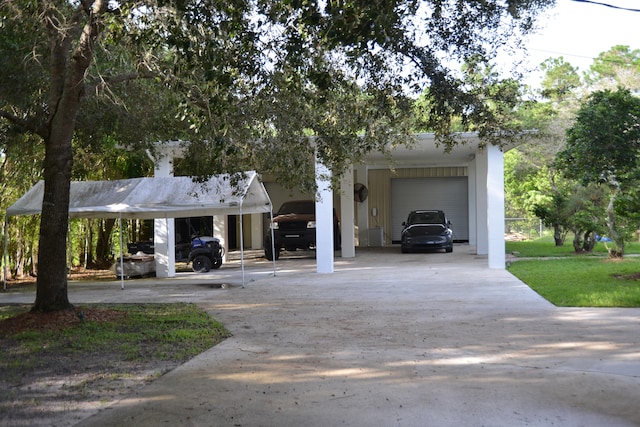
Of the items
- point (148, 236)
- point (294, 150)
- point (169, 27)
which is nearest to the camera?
point (169, 27)

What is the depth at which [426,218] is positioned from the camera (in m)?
24.0

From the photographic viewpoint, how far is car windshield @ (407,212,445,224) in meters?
23.8

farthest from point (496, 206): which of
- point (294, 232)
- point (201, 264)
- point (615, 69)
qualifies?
point (615, 69)

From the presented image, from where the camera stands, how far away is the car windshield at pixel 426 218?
23.8 m

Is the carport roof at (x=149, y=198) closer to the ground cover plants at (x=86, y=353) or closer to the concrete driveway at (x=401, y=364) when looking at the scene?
the concrete driveway at (x=401, y=364)

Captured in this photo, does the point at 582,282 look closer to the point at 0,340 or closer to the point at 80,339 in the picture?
the point at 80,339

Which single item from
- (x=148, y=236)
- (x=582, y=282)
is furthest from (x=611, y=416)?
(x=148, y=236)

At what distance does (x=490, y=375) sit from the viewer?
21.6ft

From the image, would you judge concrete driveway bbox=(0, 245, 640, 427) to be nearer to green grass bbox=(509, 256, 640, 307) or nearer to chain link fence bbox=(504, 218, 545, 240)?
green grass bbox=(509, 256, 640, 307)

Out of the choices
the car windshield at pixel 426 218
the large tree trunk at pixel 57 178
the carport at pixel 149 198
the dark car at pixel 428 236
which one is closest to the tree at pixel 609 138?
the carport at pixel 149 198

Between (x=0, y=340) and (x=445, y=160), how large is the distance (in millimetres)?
18269

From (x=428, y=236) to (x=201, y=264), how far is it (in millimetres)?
7816

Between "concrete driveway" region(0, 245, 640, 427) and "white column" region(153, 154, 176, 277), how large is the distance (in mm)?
4026

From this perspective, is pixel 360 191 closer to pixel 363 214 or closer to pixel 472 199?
pixel 363 214
